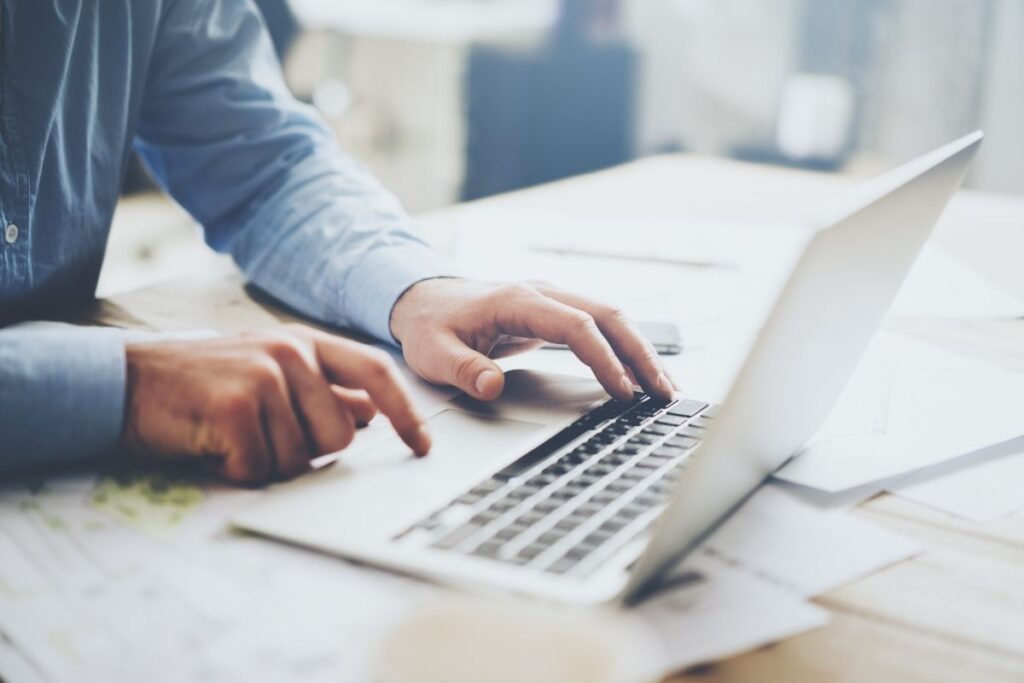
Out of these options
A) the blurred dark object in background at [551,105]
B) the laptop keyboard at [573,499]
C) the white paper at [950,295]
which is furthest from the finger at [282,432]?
the blurred dark object in background at [551,105]

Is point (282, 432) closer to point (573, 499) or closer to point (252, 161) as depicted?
point (573, 499)

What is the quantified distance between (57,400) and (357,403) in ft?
0.59

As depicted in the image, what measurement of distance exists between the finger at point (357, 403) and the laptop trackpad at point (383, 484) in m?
0.02

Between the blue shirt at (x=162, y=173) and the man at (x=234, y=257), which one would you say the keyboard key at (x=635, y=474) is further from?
the blue shirt at (x=162, y=173)

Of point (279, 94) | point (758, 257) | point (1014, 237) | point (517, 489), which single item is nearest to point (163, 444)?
point (517, 489)

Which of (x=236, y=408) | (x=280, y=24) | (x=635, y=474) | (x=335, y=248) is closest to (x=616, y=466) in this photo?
(x=635, y=474)

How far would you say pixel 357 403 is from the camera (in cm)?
66

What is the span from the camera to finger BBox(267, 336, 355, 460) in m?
0.60

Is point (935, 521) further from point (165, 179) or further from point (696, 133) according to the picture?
point (696, 133)

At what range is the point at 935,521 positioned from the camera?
59cm

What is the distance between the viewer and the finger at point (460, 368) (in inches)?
29.0

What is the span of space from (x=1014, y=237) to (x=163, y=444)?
4.19 feet

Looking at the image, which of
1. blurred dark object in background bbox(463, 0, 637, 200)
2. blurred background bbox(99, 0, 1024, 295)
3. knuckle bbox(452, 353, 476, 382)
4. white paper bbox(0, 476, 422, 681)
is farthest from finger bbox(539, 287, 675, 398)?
blurred dark object in background bbox(463, 0, 637, 200)

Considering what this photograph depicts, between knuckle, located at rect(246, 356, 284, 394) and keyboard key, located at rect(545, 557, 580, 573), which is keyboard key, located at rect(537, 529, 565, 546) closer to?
keyboard key, located at rect(545, 557, 580, 573)
